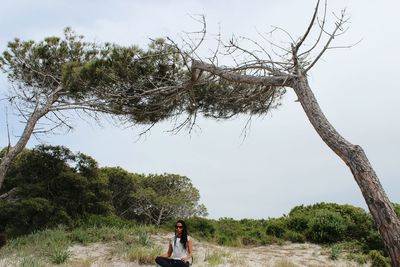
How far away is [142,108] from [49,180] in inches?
154

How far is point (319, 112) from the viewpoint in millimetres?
6980

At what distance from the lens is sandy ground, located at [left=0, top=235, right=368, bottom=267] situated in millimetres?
9242

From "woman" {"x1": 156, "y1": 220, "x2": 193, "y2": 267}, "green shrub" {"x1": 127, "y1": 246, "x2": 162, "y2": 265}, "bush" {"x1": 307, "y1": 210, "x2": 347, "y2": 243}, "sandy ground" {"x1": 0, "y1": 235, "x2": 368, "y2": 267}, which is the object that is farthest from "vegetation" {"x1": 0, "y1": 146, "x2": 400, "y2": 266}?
"woman" {"x1": 156, "y1": 220, "x2": 193, "y2": 267}

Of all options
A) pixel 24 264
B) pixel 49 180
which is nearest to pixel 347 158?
pixel 24 264

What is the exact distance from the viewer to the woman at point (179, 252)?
23.5 feet

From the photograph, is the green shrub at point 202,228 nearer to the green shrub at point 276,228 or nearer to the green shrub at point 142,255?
the green shrub at point 276,228

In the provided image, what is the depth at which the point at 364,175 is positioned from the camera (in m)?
6.02

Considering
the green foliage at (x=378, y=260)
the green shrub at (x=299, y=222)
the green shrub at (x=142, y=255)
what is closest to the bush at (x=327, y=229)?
the green shrub at (x=299, y=222)

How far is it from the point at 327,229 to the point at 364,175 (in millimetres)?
6689

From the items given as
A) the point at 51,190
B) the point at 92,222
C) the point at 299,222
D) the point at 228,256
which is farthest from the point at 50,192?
the point at 299,222

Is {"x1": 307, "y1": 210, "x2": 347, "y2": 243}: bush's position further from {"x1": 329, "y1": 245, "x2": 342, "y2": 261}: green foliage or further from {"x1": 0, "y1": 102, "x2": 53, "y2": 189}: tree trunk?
{"x1": 0, "y1": 102, "x2": 53, "y2": 189}: tree trunk

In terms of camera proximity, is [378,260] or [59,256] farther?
[378,260]

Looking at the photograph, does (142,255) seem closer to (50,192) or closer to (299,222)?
(50,192)

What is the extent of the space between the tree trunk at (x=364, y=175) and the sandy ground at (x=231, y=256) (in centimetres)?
371
